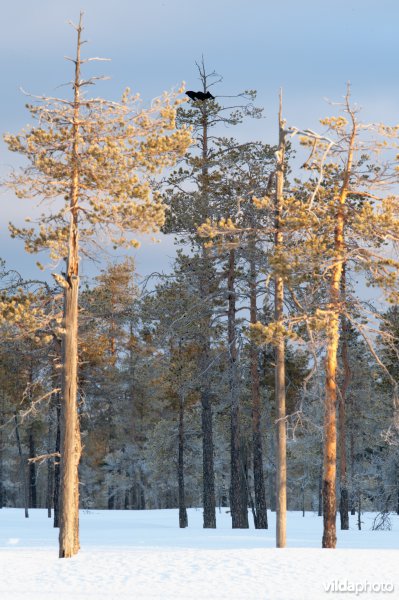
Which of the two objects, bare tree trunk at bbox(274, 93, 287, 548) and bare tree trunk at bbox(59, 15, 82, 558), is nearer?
bare tree trunk at bbox(59, 15, 82, 558)

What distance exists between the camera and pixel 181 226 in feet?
104

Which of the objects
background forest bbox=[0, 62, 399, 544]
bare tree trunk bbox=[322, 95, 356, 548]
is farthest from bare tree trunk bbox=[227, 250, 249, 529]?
bare tree trunk bbox=[322, 95, 356, 548]

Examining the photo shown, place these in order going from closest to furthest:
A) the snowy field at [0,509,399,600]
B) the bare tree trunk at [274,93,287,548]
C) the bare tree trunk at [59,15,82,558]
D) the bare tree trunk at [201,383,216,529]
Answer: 1. the snowy field at [0,509,399,600]
2. the bare tree trunk at [59,15,82,558]
3. the bare tree trunk at [274,93,287,548]
4. the bare tree trunk at [201,383,216,529]

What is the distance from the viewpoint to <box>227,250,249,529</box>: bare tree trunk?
100 feet

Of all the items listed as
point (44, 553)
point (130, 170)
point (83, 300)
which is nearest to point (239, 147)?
point (83, 300)

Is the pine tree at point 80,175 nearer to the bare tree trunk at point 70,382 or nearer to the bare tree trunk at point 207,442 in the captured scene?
the bare tree trunk at point 70,382

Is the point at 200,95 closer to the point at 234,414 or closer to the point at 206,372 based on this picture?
the point at 206,372

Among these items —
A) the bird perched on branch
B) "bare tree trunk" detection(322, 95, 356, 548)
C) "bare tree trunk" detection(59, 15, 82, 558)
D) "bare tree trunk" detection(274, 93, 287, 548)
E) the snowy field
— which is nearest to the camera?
the snowy field

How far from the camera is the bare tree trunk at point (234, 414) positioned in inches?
1205

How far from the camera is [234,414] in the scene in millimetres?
31750

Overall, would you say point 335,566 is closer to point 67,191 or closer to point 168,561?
point 168,561

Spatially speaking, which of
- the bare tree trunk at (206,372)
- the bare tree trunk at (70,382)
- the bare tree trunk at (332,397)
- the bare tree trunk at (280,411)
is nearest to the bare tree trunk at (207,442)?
the bare tree trunk at (206,372)

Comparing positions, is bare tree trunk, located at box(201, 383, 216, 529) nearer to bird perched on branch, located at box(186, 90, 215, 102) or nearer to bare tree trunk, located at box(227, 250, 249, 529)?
bare tree trunk, located at box(227, 250, 249, 529)

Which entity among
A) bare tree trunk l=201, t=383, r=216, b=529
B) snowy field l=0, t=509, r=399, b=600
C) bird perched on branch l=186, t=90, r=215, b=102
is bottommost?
snowy field l=0, t=509, r=399, b=600
